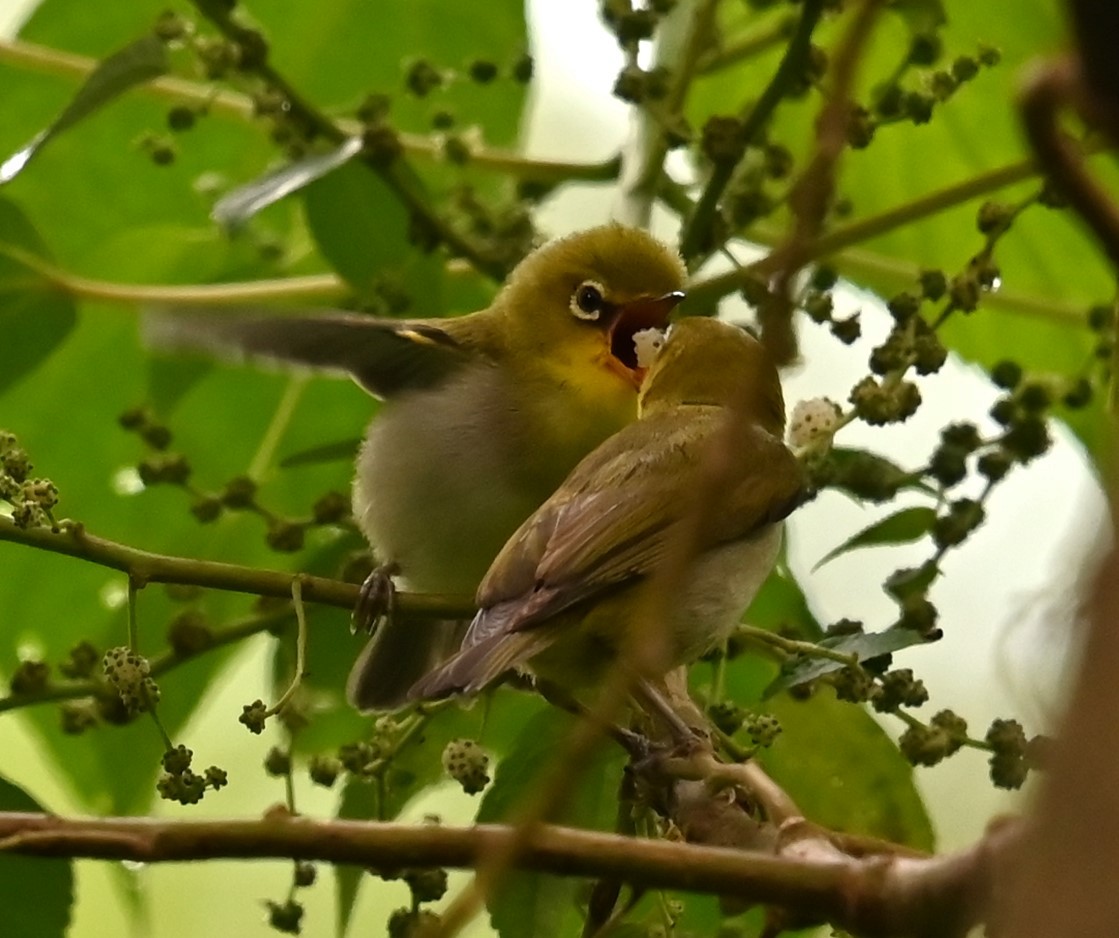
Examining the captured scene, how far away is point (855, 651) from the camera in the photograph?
1.18 meters

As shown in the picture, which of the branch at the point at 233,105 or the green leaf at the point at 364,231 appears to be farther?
the branch at the point at 233,105

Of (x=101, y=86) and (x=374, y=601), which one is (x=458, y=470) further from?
(x=101, y=86)

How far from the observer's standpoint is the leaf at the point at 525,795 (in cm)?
122

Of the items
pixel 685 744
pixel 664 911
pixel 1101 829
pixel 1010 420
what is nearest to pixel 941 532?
pixel 1010 420

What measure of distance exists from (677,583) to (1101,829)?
0.22 m

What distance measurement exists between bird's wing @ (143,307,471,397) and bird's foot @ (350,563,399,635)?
21 cm

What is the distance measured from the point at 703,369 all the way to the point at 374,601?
54 centimetres

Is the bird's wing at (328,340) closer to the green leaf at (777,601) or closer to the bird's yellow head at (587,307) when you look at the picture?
the bird's yellow head at (587,307)

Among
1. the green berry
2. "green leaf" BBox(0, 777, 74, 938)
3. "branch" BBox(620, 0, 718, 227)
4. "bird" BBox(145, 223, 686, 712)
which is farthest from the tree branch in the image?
"green leaf" BBox(0, 777, 74, 938)

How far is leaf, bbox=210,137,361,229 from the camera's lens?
137 cm

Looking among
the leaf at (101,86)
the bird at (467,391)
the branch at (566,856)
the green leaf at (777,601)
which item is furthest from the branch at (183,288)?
the branch at (566,856)

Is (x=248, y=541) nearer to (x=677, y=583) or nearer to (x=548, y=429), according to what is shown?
(x=548, y=429)

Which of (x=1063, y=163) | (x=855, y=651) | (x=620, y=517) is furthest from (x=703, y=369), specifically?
(x=1063, y=163)

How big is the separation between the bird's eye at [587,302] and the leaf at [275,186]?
0.54 metres
